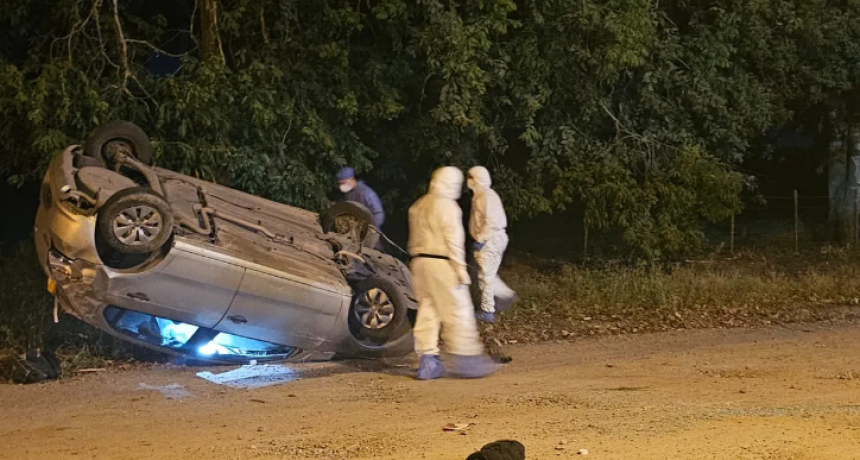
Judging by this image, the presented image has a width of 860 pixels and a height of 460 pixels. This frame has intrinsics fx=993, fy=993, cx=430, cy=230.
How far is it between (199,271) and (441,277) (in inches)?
75.5

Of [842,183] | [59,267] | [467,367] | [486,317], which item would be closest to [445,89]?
[486,317]

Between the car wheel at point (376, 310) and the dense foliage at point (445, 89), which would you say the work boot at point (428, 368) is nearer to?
the car wheel at point (376, 310)

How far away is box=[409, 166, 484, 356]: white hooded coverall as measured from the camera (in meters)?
8.00

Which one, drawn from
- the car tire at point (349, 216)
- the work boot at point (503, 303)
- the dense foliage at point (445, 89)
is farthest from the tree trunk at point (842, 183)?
the car tire at point (349, 216)

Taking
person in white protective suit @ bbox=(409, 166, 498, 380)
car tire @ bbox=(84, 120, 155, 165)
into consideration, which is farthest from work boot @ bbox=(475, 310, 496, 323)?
car tire @ bbox=(84, 120, 155, 165)

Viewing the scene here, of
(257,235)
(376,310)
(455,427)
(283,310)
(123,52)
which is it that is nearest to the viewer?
(455,427)

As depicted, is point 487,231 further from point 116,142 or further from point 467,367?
point 116,142

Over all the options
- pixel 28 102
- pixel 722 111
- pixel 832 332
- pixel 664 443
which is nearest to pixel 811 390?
pixel 664 443

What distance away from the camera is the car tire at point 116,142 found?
9.55 m

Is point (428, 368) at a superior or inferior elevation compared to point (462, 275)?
inferior

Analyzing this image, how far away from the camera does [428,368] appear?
8.24 meters

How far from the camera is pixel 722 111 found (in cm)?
1496

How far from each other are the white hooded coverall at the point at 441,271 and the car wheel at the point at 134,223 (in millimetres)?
1998

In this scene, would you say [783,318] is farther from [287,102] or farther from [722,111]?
[287,102]
